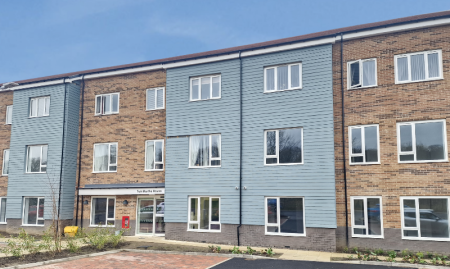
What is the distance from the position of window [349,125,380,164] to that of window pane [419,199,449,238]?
2.29 m

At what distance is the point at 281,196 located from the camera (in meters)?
15.7

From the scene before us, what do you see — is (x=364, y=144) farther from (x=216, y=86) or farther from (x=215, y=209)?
(x=216, y=86)

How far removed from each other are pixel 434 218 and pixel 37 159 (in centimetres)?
1917

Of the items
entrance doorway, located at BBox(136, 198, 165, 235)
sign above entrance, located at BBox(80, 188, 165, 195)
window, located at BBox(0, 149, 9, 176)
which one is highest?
window, located at BBox(0, 149, 9, 176)

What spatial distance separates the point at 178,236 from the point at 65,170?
7480 millimetres

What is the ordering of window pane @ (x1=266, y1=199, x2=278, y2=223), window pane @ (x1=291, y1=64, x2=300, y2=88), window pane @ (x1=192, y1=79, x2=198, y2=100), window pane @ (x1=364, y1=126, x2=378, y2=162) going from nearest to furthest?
window pane @ (x1=364, y1=126, x2=378, y2=162)
window pane @ (x1=266, y1=199, x2=278, y2=223)
window pane @ (x1=291, y1=64, x2=300, y2=88)
window pane @ (x1=192, y1=79, x2=198, y2=100)

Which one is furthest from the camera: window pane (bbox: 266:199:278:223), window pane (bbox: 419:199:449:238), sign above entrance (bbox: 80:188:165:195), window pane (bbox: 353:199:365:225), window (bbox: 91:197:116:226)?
window (bbox: 91:197:116:226)

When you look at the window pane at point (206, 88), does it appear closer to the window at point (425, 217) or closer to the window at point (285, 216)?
the window at point (285, 216)

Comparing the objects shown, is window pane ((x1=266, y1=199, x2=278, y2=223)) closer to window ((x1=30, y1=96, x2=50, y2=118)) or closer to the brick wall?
the brick wall

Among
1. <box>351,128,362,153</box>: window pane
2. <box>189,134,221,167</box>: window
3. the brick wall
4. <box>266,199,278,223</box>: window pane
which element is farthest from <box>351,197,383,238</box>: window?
<box>189,134,221,167</box>: window

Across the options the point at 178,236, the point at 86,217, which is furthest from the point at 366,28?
the point at 86,217

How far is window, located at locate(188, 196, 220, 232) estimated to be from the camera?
16859mm

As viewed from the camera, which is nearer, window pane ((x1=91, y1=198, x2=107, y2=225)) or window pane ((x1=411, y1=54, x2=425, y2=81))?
window pane ((x1=411, y1=54, x2=425, y2=81))

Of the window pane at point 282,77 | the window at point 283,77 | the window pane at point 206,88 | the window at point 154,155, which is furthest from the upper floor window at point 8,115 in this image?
the window pane at point 282,77
